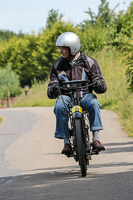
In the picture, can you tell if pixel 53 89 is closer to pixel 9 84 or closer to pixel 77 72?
pixel 77 72

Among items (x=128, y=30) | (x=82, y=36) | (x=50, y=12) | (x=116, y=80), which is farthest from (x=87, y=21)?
(x=50, y=12)

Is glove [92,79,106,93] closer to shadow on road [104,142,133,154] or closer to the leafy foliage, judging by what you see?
shadow on road [104,142,133,154]

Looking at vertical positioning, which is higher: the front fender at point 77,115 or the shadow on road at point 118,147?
the front fender at point 77,115

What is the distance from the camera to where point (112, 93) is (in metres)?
27.7

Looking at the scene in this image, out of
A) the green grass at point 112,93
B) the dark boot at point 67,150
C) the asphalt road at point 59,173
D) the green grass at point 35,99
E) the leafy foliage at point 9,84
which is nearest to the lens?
the asphalt road at point 59,173

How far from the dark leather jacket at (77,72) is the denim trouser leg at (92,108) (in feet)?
0.54

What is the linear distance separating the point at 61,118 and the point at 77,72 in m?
0.64

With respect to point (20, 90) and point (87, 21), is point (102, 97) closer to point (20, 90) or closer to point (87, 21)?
point (87, 21)

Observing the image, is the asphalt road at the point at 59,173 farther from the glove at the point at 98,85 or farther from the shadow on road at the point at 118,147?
the glove at the point at 98,85

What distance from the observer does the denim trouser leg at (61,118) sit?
699 cm

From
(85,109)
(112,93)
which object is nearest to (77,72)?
(85,109)

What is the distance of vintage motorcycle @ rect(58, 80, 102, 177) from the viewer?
6.63 m

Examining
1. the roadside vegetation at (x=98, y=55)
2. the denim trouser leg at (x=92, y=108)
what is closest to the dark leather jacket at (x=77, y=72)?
the denim trouser leg at (x=92, y=108)

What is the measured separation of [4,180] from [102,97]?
2202 centimetres
